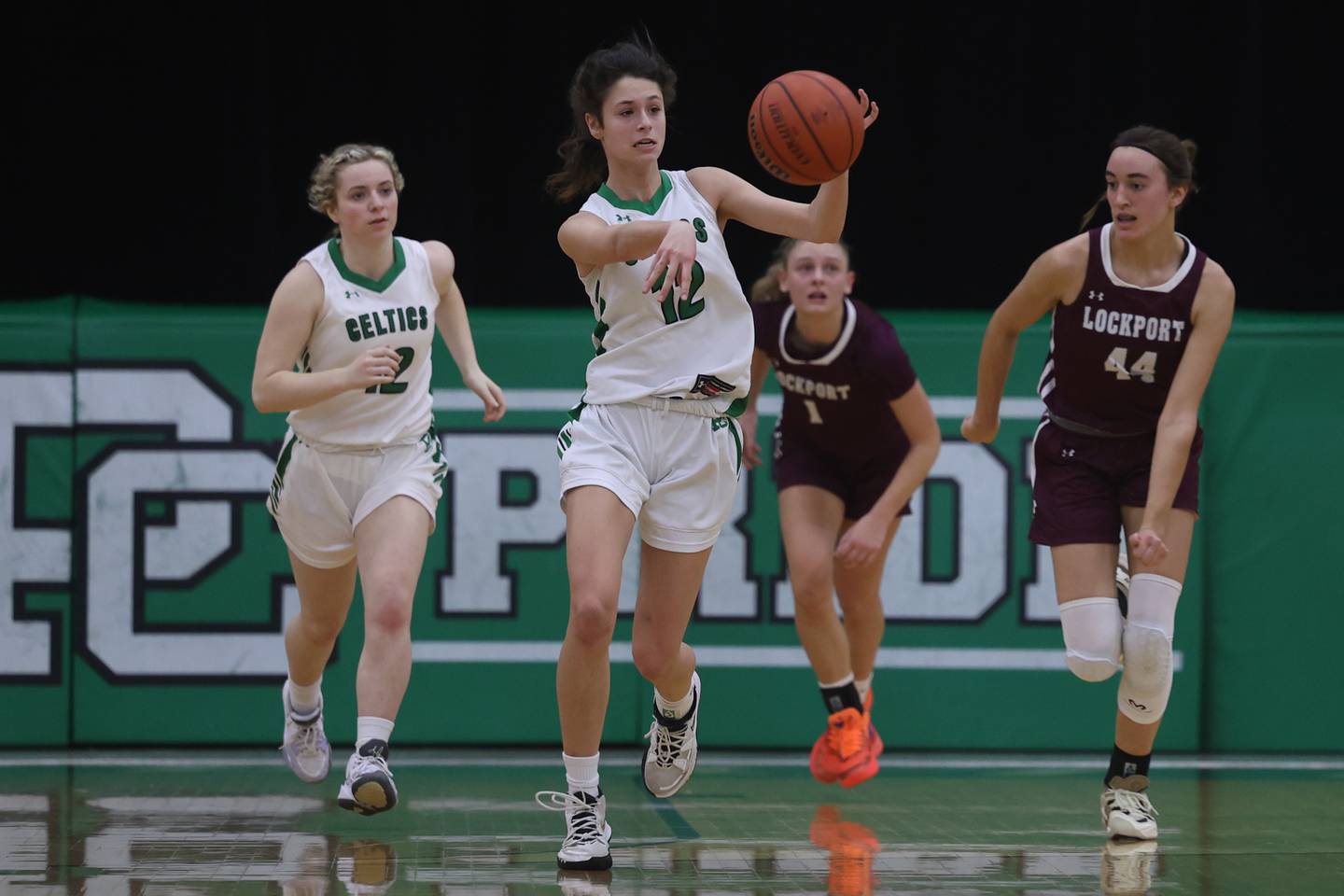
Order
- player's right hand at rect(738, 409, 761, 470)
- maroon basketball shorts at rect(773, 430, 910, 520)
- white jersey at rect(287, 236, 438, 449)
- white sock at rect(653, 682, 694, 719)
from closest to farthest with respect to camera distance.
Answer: white sock at rect(653, 682, 694, 719), white jersey at rect(287, 236, 438, 449), player's right hand at rect(738, 409, 761, 470), maroon basketball shorts at rect(773, 430, 910, 520)

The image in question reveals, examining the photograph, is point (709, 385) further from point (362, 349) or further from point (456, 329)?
point (456, 329)

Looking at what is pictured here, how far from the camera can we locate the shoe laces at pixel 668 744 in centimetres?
510

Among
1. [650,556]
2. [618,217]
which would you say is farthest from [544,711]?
[618,217]

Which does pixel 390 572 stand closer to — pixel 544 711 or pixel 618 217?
pixel 618 217

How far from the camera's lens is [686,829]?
17.4ft

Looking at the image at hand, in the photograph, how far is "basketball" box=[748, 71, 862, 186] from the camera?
4.33 meters

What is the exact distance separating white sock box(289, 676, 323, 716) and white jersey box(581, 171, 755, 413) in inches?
68.8

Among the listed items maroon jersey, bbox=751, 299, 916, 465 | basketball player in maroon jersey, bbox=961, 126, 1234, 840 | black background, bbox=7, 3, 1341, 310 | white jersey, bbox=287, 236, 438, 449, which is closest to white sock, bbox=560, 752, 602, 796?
white jersey, bbox=287, 236, 438, 449

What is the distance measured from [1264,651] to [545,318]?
3.21 m

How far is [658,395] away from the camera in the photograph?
4570mm

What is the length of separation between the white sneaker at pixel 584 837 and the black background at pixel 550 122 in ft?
13.2

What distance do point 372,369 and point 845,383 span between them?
1888 millimetres

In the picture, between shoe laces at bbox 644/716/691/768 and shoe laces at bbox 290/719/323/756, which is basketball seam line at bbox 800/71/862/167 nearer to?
shoe laces at bbox 644/716/691/768

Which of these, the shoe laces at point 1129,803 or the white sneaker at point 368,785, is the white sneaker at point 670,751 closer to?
the white sneaker at point 368,785
